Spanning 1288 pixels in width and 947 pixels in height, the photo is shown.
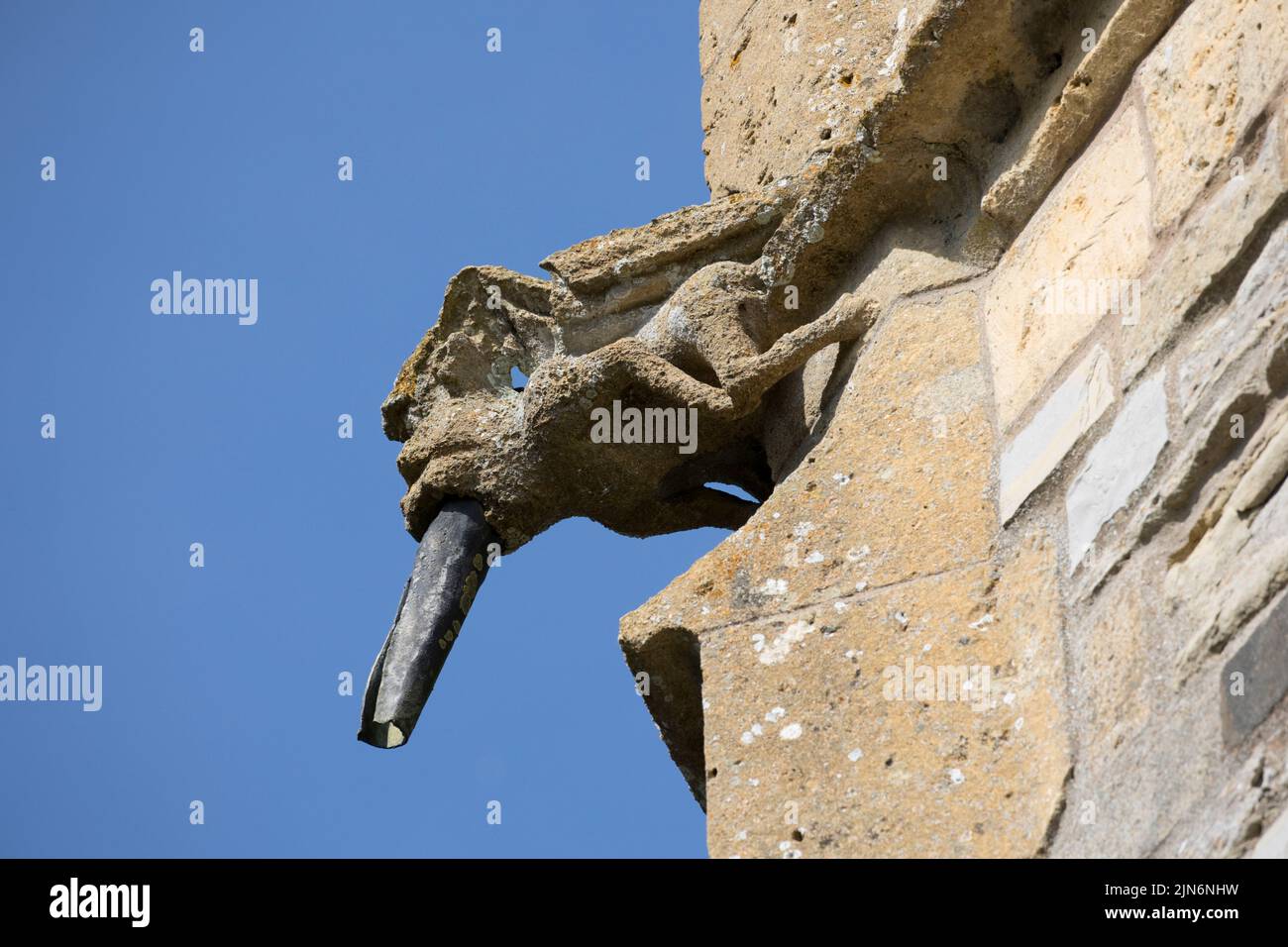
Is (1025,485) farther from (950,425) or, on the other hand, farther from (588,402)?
(588,402)

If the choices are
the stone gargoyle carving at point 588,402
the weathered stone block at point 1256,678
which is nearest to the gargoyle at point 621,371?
the stone gargoyle carving at point 588,402

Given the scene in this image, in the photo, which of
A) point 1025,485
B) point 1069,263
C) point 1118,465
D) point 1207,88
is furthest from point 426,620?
point 1207,88

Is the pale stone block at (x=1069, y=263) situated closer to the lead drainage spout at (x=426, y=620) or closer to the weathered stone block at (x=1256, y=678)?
the weathered stone block at (x=1256, y=678)

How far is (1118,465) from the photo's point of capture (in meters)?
3.35

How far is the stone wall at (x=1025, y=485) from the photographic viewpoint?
116 inches

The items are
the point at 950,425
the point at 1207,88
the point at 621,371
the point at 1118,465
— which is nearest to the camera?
the point at 1118,465

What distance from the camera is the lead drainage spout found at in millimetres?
4438

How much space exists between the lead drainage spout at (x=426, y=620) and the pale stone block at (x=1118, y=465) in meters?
1.57

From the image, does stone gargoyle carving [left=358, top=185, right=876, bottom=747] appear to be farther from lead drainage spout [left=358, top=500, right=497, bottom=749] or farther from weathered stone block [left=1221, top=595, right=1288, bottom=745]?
weathered stone block [left=1221, top=595, right=1288, bottom=745]

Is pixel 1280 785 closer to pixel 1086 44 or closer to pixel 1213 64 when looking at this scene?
pixel 1213 64

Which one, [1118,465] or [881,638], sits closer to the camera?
[1118,465]

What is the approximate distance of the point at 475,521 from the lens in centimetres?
471

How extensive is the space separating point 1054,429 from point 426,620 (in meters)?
1.55

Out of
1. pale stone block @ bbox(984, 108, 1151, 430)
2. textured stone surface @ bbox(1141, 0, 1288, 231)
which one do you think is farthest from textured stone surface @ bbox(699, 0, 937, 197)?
textured stone surface @ bbox(1141, 0, 1288, 231)
